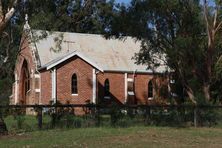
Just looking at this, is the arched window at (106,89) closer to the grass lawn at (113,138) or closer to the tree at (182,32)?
the tree at (182,32)

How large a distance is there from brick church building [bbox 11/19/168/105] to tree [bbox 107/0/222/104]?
9.13 meters

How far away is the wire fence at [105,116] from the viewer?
78.1 feet

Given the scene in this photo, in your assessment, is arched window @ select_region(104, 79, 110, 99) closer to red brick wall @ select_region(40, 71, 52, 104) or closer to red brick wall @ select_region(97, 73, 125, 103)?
red brick wall @ select_region(97, 73, 125, 103)

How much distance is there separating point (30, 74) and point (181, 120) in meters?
23.3

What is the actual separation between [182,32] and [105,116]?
378 inches

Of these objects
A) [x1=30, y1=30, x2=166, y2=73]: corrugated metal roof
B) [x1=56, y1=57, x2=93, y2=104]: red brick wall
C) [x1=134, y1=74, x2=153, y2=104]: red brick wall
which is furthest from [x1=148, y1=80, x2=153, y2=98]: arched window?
[x1=56, y1=57, x2=93, y2=104]: red brick wall

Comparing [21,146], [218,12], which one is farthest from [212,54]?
[21,146]

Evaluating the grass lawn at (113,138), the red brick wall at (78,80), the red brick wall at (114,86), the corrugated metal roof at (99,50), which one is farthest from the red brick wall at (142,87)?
the grass lawn at (113,138)

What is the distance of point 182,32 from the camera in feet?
105

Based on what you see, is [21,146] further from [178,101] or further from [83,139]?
[178,101]

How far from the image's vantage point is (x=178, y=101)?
44.0 meters

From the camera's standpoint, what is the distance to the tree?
3122 centimetres

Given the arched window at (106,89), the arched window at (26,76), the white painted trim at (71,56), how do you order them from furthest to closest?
the arched window at (26,76)
the arched window at (106,89)
the white painted trim at (71,56)

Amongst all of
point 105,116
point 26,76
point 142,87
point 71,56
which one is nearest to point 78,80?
point 71,56
